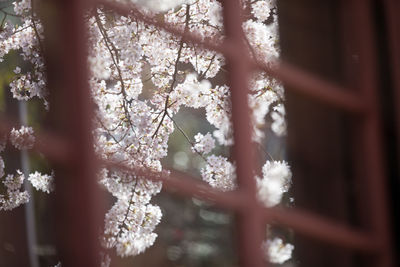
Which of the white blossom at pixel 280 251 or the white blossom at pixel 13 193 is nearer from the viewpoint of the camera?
the white blossom at pixel 280 251

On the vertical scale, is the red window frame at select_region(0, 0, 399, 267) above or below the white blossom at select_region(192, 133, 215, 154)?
below

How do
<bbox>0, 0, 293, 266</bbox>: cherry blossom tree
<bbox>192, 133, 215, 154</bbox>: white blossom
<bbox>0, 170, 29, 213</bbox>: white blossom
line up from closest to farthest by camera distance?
<bbox>0, 0, 293, 266</bbox>: cherry blossom tree, <bbox>192, 133, 215, 154</bbox>: white blossom, <bbox>0, 170, 29, 213</bbox>: white blossom

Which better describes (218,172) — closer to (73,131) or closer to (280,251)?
(280,251)

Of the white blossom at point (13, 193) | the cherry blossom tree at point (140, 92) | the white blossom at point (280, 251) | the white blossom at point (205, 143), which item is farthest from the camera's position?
the white blossom at point (13, 193)

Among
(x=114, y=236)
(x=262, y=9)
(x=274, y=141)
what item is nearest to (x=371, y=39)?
(x=262, y=9)

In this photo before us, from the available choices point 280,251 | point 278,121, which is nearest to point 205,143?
point 278,121

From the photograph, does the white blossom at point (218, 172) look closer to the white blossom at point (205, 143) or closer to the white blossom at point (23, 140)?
the white blossom at point (205, 143)

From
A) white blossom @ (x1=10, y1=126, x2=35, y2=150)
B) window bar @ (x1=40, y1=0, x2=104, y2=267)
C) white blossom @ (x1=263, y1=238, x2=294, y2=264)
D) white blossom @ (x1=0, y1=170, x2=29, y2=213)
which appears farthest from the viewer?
white blossom @ (x1=0, y1=170, x2=29, y2=213)

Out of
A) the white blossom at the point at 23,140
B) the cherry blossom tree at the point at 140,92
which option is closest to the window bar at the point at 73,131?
the white blossom at the point at 23,140

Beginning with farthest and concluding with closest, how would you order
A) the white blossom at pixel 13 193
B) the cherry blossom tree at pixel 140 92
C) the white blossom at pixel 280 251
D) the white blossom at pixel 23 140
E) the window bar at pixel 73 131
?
1. the white blossom at pixel 13 193
2. the white blossom at pixel 280 251
3. the cherry blossom tree at pixel 140 92
4. the white blossom at pixel 23 140
5. the window bar at pixel 73 131

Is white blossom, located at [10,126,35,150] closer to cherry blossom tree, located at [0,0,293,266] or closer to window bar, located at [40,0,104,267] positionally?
window bar, located at [40,0,104,267]

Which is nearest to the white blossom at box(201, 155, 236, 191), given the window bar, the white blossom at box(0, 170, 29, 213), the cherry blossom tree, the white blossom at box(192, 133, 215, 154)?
the cherry blossom tree

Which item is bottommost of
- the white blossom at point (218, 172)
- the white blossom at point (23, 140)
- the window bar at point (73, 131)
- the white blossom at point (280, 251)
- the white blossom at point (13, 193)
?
the window bar at point (73, 131)

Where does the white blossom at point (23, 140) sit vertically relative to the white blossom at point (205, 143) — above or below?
below
